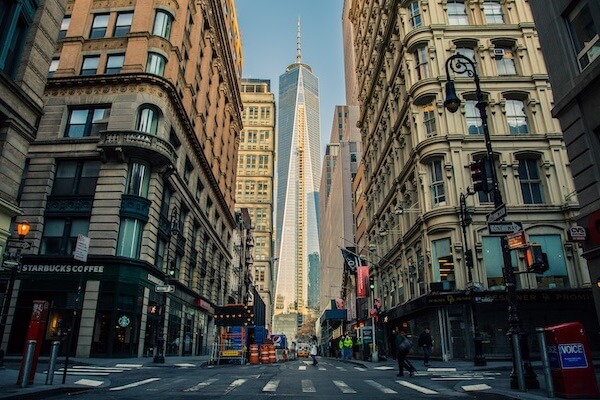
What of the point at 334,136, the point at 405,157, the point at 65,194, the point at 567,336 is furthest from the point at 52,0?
the point at 334,136

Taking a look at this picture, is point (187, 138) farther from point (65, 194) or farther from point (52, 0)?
point (52, 0)

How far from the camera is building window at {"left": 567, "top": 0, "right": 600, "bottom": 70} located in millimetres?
12398

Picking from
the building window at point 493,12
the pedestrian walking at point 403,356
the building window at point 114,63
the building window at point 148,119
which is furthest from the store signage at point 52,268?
the building window at point 493,12

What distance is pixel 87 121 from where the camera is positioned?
105 ft

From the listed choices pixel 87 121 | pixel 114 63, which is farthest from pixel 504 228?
pixel 114 63

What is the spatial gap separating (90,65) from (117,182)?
11.3m

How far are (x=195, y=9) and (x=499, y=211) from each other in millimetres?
40469

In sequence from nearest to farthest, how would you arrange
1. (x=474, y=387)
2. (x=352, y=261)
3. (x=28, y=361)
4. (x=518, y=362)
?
(x=28, y=361), (x=518, y=362), (x=474, y=387), (x=352, y=261)

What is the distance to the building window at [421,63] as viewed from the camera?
106ft

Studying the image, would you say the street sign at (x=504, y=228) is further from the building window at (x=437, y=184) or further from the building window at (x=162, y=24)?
the building window at (x=162, y=24)

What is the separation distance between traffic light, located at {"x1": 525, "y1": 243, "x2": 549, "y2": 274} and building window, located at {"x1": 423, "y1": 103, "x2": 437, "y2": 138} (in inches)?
819

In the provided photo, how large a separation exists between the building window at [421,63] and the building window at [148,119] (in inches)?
793

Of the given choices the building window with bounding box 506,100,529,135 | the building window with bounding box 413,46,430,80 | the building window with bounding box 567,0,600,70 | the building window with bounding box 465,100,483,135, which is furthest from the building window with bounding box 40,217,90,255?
the building window with bounding box 506,100,529,135

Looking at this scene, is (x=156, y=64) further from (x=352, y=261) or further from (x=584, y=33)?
(x=584, y=33)
